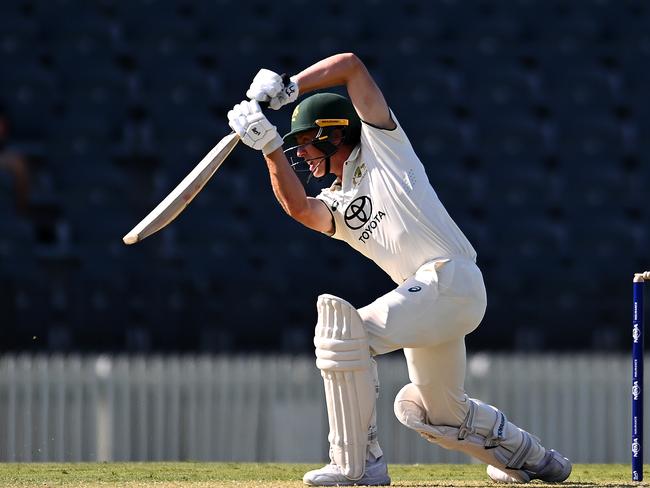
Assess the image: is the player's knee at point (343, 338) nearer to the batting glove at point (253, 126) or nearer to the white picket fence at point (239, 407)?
the batting glove at point (253, 126)

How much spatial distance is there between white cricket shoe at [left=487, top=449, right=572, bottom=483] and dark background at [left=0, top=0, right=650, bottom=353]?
18.8 ft

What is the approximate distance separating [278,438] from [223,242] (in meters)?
2.77

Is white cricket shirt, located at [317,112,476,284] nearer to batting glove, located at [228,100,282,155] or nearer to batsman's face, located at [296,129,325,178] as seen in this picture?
batsman's face, located at [296,129,325,178]

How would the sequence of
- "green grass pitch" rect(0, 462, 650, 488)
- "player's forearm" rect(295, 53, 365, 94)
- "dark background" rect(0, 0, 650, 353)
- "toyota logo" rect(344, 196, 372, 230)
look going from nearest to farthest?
"player's forearm" rect(295, 53, 365, 94) → "toyota logo" rect(344, 196, 372, 230) → "green grass pitch" rect(0, 462, 650, 488) → "dark background" rect(0, 0, 650, 353)

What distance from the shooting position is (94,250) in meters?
9.50

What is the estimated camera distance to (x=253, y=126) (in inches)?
132

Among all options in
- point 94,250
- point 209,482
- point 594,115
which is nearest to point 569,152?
point 594,115

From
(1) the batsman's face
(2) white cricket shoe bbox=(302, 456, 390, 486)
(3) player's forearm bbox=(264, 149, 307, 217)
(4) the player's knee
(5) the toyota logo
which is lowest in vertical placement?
(2) white cricket shoe bbox=(302, 456, 390, 486)

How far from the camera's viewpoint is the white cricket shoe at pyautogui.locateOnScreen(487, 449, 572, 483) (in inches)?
147

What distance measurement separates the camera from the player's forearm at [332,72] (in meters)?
3.44

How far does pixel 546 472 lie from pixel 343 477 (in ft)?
2.28

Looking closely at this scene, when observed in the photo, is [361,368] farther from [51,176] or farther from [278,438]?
[51,176]

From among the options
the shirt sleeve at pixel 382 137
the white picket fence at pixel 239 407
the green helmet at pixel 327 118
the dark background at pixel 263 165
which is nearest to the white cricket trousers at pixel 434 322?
the shirt sleeve at pixel 382 137

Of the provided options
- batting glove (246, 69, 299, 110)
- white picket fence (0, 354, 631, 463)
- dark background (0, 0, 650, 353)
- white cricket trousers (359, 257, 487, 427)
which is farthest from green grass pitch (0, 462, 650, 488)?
dark background (0, 0, 650, 353)
